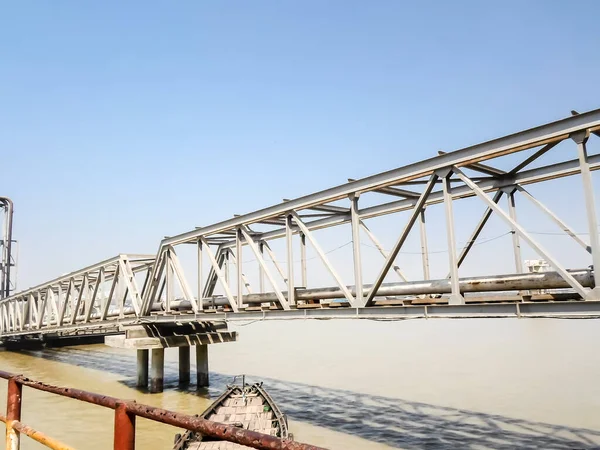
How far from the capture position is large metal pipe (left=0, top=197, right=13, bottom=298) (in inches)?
2273

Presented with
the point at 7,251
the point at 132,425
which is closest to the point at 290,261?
the point at 132,425

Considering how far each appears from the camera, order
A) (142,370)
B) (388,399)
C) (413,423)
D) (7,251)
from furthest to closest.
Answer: (7,251)
(142,370)
(388,399)
(413,423)

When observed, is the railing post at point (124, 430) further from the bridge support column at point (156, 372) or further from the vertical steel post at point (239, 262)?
the bridge support column at point (156, 372)

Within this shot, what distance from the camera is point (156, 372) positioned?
2727 cm

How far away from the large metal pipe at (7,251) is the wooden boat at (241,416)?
51855mm

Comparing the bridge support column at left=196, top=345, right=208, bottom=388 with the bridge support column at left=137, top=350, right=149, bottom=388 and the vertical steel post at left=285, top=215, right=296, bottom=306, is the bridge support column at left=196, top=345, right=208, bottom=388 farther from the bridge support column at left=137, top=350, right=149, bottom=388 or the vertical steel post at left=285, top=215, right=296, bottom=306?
the vertical steel post at left=285, top=215, right=296, bottom=306

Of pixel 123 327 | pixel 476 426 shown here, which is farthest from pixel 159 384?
pixel 476 426

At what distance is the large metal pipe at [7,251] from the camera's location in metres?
57.7

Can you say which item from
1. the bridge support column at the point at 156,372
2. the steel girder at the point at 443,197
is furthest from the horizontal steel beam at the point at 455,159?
the bridge support column at the point at 156,372

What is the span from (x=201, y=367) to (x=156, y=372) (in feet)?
8.91

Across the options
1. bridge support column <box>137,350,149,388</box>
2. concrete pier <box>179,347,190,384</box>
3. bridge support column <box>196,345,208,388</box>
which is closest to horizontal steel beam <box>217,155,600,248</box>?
bridge support column <box>196,345,208,388</box>

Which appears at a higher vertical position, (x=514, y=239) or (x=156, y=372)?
(x=514, y=239)

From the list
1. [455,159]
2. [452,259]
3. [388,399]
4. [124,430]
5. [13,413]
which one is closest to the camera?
[124,430]

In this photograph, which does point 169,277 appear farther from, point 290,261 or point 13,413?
point 13,413
